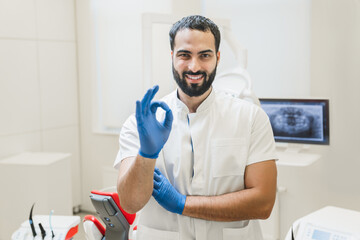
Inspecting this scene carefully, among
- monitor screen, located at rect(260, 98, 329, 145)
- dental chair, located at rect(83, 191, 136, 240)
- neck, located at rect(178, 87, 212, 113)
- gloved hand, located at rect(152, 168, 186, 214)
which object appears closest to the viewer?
gloved hand, located at rect(152, 168, 186, 214)

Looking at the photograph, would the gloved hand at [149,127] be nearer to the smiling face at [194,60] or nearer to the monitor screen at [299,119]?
the smiling face at [194,60]

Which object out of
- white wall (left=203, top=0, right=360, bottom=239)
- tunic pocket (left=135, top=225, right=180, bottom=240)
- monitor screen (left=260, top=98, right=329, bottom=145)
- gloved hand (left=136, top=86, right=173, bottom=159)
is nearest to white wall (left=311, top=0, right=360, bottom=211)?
white wall (left=203, top=0, right=360, bottom=239)

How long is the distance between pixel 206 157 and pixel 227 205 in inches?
7.2

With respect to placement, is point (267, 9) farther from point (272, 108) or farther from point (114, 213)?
point (114, 213)

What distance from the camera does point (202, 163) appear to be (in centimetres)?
142

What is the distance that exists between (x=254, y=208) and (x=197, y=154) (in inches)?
10.5

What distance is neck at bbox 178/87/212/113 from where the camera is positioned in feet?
4.83

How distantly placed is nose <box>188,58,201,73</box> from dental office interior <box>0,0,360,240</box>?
3.01ft

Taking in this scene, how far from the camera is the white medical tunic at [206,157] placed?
1.40 meters

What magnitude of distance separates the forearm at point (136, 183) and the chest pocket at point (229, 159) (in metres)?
0.26

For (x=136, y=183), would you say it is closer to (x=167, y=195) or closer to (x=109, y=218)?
(x=167, y=195)

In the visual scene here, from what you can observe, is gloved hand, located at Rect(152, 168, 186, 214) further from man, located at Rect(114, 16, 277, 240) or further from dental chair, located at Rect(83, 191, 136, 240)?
dental chair, located at Rect(83, 191, 136, 240)

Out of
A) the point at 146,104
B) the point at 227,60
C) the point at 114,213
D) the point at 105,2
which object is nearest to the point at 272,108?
the point at 227,60

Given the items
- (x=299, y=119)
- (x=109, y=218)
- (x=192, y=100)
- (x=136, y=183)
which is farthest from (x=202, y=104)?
(x=299, y=119)
